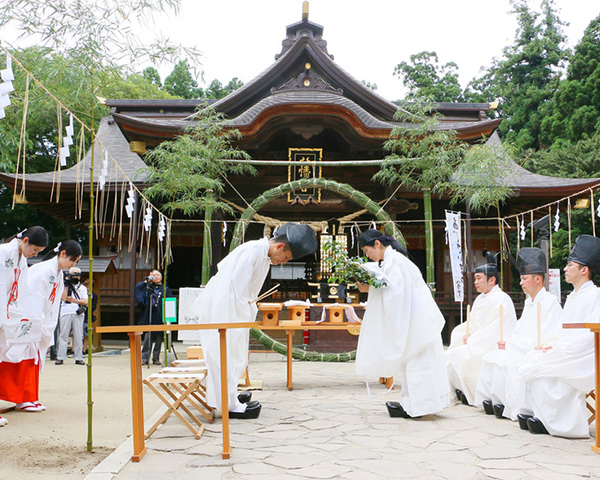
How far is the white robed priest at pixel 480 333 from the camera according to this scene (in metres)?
5.75

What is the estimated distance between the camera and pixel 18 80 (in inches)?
198

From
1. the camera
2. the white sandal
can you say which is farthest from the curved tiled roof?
the white sandal

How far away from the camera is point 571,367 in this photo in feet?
13.9

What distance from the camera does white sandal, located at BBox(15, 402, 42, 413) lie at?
5344mm

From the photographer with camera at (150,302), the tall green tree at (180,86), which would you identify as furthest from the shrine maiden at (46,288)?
the tall green tree at (180,86)

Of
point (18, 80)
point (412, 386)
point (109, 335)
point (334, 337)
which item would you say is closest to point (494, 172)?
point (334, 337)

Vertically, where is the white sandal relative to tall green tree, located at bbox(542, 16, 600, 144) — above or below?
below

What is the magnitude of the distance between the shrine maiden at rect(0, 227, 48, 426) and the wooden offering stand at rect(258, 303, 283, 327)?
10.3 feet

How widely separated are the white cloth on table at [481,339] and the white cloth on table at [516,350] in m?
0.38

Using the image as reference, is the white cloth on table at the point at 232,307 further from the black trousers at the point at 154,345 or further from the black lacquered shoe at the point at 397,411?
the black trousers at the point at 154,345

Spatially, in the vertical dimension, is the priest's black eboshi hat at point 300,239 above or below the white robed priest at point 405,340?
above

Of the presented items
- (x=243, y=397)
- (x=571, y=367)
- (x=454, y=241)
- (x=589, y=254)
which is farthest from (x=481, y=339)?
(x=454, y=241)

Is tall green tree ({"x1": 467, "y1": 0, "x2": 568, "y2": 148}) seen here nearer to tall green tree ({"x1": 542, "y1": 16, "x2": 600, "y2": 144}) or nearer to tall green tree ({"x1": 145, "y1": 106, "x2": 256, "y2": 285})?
tall green tree ({"x1": 542, "y1": 16, "x2": 600, "y2": 144})

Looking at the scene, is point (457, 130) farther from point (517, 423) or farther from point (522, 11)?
point (522, 11)
